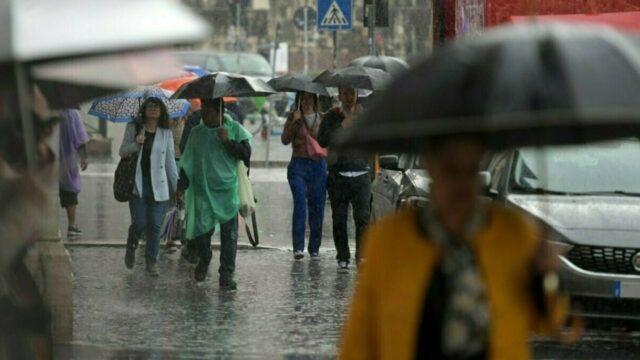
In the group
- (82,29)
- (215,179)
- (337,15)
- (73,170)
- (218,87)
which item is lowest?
(73,170)

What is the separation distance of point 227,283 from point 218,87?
1.63 metres

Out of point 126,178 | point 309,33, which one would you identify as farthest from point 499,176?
point 309,33

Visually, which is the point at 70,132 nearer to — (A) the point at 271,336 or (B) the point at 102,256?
(B) the point at 102,256

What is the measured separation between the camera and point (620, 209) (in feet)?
35.6

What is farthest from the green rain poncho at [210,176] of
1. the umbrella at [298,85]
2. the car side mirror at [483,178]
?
the car side mirror at [483,178]

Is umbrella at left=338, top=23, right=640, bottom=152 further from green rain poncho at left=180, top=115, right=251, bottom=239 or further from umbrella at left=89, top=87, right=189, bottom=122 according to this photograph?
umbrella at left=89, top=87, right=189, bottom=122

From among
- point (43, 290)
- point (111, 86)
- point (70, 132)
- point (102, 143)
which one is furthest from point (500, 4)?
point (102, 143)

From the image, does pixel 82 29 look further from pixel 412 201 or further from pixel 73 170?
pixel 73 170

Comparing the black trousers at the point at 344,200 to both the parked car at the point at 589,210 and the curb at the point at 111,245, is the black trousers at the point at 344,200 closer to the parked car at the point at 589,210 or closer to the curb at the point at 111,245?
the curb at the point at 111,245

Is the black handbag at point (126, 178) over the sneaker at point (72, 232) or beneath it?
over

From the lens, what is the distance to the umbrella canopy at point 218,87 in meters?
14.1

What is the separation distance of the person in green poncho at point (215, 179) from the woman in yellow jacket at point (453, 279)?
9315mm

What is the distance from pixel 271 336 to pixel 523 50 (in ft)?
22.5

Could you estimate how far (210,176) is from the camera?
14.0m
